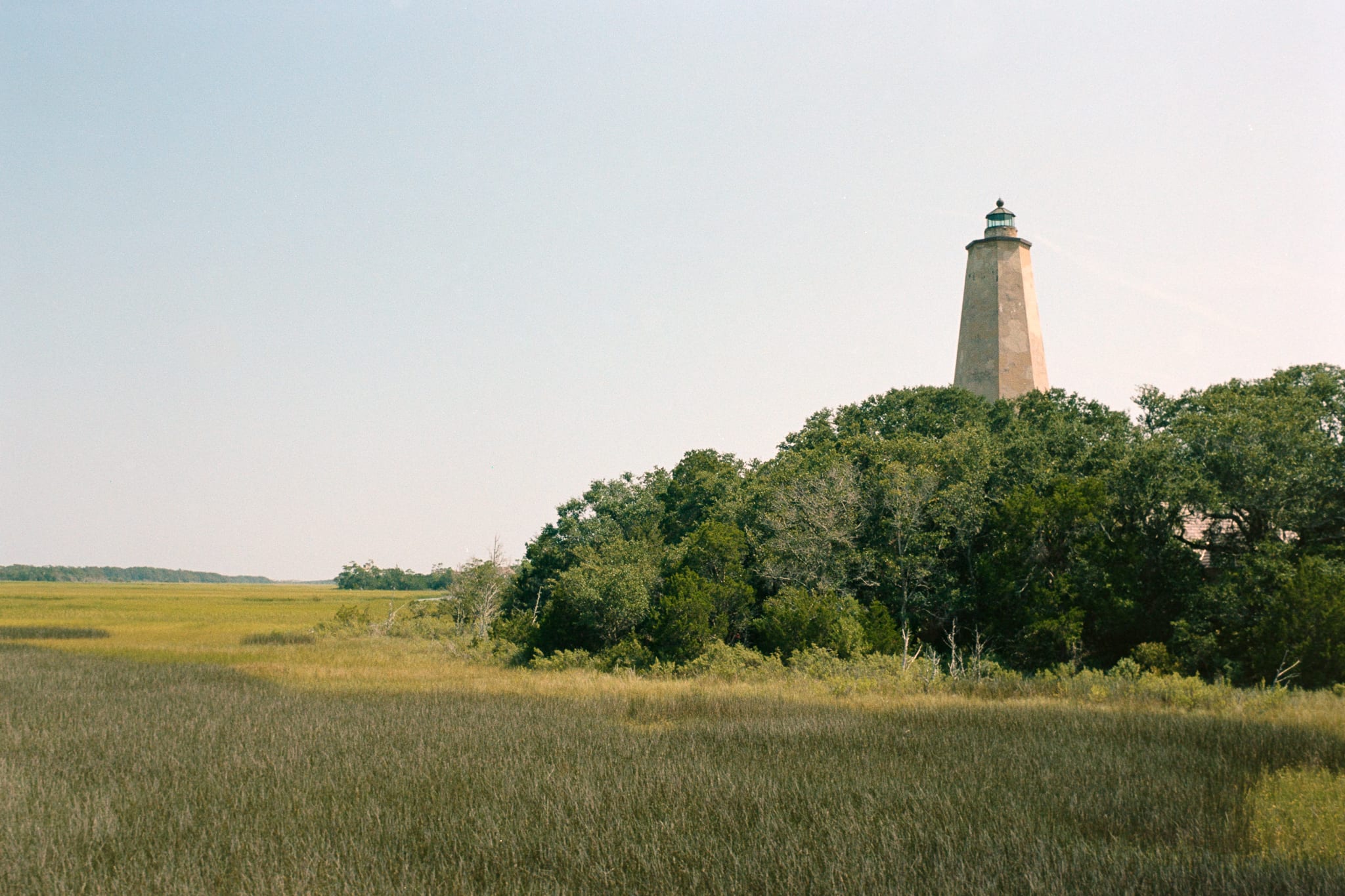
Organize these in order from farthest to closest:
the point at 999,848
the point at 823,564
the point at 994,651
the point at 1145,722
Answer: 1. the point at 823,564
2. the point at 994,651
3. the point at 1145,722
4. the point at 999,848

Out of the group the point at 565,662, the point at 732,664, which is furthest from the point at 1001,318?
the point at 565,662

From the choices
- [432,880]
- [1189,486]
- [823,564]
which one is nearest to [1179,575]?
[1189,486]

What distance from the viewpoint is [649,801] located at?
29.6ft

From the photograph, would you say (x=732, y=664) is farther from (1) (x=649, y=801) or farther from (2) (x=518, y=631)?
(1) (x=649, y=801)

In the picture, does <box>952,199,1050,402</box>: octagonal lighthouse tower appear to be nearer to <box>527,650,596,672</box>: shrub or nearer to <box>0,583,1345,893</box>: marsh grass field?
<box>527,650,596,672</box>: shrub

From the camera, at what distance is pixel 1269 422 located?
22516mm

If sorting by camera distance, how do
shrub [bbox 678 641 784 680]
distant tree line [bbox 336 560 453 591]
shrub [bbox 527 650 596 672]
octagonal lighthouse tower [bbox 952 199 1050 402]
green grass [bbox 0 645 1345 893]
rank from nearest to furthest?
green grass [bbox 0 645 1345 893] → shrub [bbox 678 641 784 680] → shrub [bbox 527 650 596 672] → octagonal lighthouse tower [bbox 952 199 1050 402] → distant tree line [bbox 336 560 453 591]

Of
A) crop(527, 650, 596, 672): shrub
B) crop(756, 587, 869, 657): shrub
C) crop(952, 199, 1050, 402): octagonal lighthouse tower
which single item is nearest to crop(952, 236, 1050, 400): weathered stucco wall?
crop(952, 199, 1050, 402): octagonal lighthouse tower

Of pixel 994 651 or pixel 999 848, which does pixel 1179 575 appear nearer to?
pixel 994 651

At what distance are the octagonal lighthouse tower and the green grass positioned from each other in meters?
28.4

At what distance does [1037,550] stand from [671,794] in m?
19.1

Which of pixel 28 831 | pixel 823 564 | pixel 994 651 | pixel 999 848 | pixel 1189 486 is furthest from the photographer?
pixel 823 564

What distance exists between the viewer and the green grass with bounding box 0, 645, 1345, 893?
260 inches

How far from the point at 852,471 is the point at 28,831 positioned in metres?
25.3
